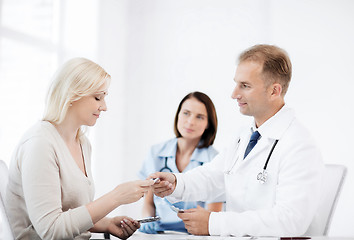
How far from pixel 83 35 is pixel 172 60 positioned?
3.03 feet

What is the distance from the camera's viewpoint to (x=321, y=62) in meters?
3.36

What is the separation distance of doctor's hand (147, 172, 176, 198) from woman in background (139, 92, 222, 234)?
1.93 ft

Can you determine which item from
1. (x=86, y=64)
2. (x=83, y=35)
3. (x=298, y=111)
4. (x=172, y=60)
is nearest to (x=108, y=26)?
(x=83, y=35)

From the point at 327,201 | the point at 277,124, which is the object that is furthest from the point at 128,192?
the point at 327,201

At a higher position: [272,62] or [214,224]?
[272,62]

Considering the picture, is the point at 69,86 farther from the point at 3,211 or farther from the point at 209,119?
the point at 209,119

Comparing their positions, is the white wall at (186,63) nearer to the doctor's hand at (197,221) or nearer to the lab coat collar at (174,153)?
the lab coat collar at (174,153)

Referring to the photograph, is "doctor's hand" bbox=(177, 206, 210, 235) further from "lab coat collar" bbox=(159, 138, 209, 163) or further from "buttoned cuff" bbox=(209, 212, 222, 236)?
"lab coat collar" bbox=(159, 138, 209, 163)

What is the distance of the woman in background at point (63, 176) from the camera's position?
4.56ft

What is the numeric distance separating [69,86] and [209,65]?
2490mm

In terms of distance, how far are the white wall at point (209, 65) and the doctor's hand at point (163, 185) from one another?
1.88 meters

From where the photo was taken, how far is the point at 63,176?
1.51 metres

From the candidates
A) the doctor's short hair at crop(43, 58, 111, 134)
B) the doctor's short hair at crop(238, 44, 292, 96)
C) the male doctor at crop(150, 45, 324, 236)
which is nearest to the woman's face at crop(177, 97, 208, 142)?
the male doctor at crop(150, 45, 324, 236)

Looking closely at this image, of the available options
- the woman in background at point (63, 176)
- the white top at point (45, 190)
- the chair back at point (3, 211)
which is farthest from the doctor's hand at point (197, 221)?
the chair back at point (3, 211)
